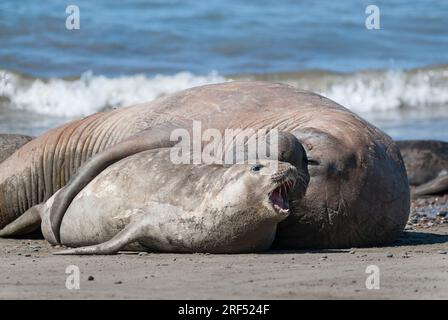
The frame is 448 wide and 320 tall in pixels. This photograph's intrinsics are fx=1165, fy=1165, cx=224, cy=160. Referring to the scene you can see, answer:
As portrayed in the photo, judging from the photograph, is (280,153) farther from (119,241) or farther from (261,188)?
(119,241)

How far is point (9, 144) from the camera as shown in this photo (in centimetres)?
1008

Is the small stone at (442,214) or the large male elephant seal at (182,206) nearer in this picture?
the large male elephant seal at (182,206)

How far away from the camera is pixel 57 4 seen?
86.8 feet

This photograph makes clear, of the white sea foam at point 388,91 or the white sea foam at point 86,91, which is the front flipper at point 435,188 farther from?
the white sea foam at point 86,91

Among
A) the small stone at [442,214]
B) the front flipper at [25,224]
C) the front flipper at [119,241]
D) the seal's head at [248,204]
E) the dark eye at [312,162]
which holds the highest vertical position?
the dark eye at [312,162]

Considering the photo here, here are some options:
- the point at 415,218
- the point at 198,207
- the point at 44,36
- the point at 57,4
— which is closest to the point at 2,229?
the point at 198,207

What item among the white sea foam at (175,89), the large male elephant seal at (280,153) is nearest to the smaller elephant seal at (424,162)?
the large male elephant seal at (280,153)

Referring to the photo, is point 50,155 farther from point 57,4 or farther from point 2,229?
point 57,4

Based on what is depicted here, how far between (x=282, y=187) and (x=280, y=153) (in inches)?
11.4

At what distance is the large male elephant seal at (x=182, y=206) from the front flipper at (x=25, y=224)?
2.69ft

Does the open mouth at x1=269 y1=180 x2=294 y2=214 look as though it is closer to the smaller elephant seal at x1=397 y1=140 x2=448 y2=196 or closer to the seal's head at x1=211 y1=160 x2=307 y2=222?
the seal's head at x1=211 y1=160 x2=307 y2=222

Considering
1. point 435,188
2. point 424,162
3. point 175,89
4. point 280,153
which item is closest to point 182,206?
point 280,153

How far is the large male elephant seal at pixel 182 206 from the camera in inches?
270

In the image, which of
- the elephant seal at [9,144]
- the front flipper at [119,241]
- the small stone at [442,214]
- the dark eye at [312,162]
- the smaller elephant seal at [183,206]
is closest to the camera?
the smaller elephant seal at [183,206]
